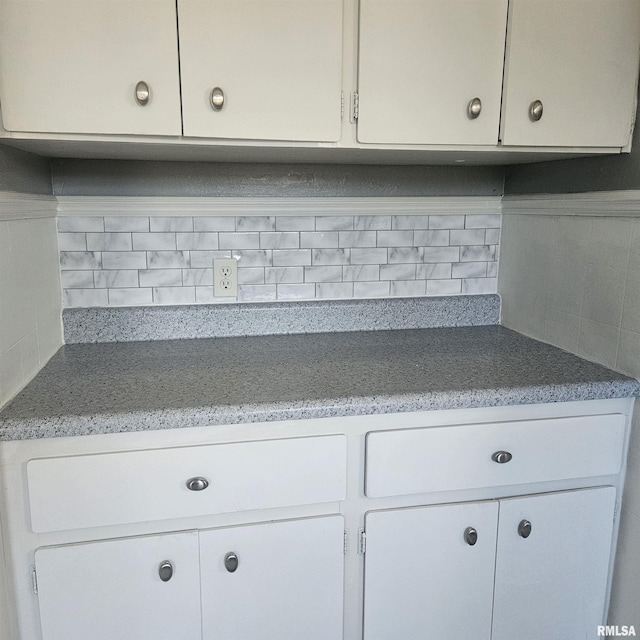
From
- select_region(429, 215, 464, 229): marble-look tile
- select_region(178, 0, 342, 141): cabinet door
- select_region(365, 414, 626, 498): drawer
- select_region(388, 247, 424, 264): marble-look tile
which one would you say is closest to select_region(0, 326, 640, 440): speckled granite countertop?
select_region(365, 414, 626, 498): drawer

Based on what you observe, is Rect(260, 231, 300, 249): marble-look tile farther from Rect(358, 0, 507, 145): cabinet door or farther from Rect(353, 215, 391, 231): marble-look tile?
Rect(358, 0, 507, 145): cabinet door

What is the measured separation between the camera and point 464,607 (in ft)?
4.38

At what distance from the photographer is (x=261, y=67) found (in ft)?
3.91

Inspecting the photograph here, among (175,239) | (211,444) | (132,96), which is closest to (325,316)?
(175,239)

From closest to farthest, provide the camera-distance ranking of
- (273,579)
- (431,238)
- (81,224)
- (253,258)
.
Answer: (273,579), (81,224), (253,258), (431,238)

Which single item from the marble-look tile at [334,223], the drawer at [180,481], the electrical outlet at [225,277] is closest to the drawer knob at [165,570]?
the drawer at [180,481]

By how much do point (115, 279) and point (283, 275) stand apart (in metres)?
0.48

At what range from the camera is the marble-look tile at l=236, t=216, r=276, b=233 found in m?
1.65

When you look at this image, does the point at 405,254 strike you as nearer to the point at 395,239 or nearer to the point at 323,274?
the point at 395,239

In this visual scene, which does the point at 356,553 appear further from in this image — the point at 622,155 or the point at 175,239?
the point at 622,155

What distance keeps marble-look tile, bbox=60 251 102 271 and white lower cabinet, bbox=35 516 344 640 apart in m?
0.76

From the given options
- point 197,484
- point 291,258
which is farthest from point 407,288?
point 197,484

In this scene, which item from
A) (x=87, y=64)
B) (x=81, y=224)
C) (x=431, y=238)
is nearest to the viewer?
(x=87, y=64)

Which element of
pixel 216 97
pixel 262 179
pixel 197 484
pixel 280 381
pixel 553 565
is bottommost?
pixel 553 565
